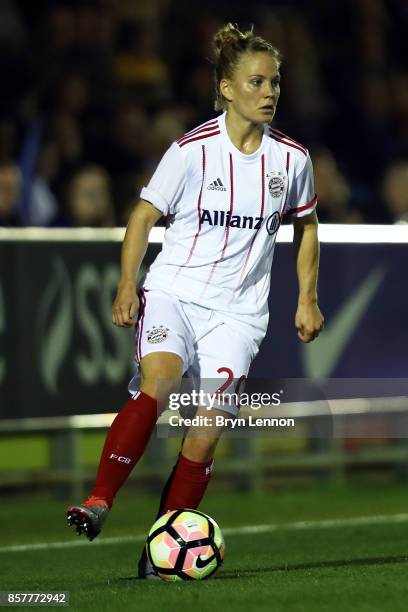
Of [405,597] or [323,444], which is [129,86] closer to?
[323,444]

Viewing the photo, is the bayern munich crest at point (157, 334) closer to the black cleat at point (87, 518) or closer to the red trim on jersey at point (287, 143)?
the black cleat at point (87, 518)

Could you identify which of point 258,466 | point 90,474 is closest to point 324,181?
point 258,466

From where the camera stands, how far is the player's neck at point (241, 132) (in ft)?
22.0

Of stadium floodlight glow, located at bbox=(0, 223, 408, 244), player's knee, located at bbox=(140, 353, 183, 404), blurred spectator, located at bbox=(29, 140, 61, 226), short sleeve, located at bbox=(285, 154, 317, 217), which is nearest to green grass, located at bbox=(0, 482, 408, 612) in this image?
player's knee, located at bbox=(140, 353, 183, 404)

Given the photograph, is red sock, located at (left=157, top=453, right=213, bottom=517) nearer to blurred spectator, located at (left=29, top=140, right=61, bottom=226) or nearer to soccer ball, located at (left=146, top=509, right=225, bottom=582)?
soccer ball, located at (left=146, top=509, right=225, bottom=582)

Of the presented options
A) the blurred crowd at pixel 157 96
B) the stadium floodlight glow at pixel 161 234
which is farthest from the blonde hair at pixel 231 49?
the blurred crowd at pixel 157 96

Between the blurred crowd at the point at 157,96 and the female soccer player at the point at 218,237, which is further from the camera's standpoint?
the blurred crowd at the point at 157,96

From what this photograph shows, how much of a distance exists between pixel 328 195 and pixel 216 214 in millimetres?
5976

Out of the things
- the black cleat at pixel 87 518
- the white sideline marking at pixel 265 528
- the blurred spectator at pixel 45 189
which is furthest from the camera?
the blurred spectator at pixel 45 189

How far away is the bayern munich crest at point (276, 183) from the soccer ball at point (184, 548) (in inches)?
56.9

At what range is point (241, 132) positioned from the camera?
22.0 ft

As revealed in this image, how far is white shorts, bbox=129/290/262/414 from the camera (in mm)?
6562

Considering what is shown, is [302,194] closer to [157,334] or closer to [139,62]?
[157,334]

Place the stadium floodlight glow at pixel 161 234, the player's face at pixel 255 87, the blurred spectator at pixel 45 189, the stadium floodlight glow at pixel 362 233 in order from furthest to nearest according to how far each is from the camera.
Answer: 1. the blurred spectator at pixel 45 189
2. the stadium floodlight glow at pixel 362 233
3. the stadium floodlight glow at pixel 161 234
4. the player's face at pixel 255 87
